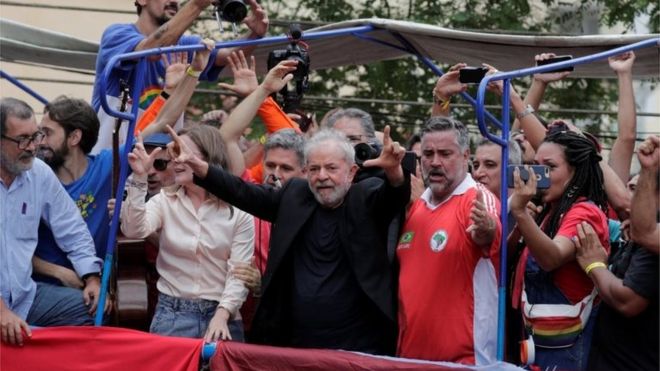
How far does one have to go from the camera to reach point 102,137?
30.8ft

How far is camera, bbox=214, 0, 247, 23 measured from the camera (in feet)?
27.1

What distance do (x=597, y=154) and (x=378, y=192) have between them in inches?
49.8

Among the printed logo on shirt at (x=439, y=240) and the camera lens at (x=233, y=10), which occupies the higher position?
the camera lens at (x=233, y=10)

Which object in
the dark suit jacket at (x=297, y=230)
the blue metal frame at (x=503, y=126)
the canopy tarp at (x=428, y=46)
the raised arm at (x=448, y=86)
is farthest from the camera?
the canopy tarp at (x=428, y=46)

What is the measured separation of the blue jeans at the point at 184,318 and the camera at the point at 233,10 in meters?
1.68

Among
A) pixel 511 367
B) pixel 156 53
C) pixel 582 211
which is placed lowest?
pixel 511 367

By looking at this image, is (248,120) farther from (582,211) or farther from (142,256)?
(582,211)

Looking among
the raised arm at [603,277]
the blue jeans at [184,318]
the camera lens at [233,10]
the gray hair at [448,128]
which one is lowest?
the blue jeans at [184,318]

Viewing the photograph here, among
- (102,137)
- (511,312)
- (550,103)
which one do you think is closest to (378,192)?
(511,312)

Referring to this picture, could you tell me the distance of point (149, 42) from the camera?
8.77m

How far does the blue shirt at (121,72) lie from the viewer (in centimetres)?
911

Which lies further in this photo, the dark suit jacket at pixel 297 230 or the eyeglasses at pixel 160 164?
the eyeglasses at pixel 160 164

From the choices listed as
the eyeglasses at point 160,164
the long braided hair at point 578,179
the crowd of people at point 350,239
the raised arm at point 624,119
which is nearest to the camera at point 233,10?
the crowd of people at point 350,239

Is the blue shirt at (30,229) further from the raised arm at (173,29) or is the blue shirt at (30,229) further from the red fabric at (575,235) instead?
the red fabric at (575,235)
